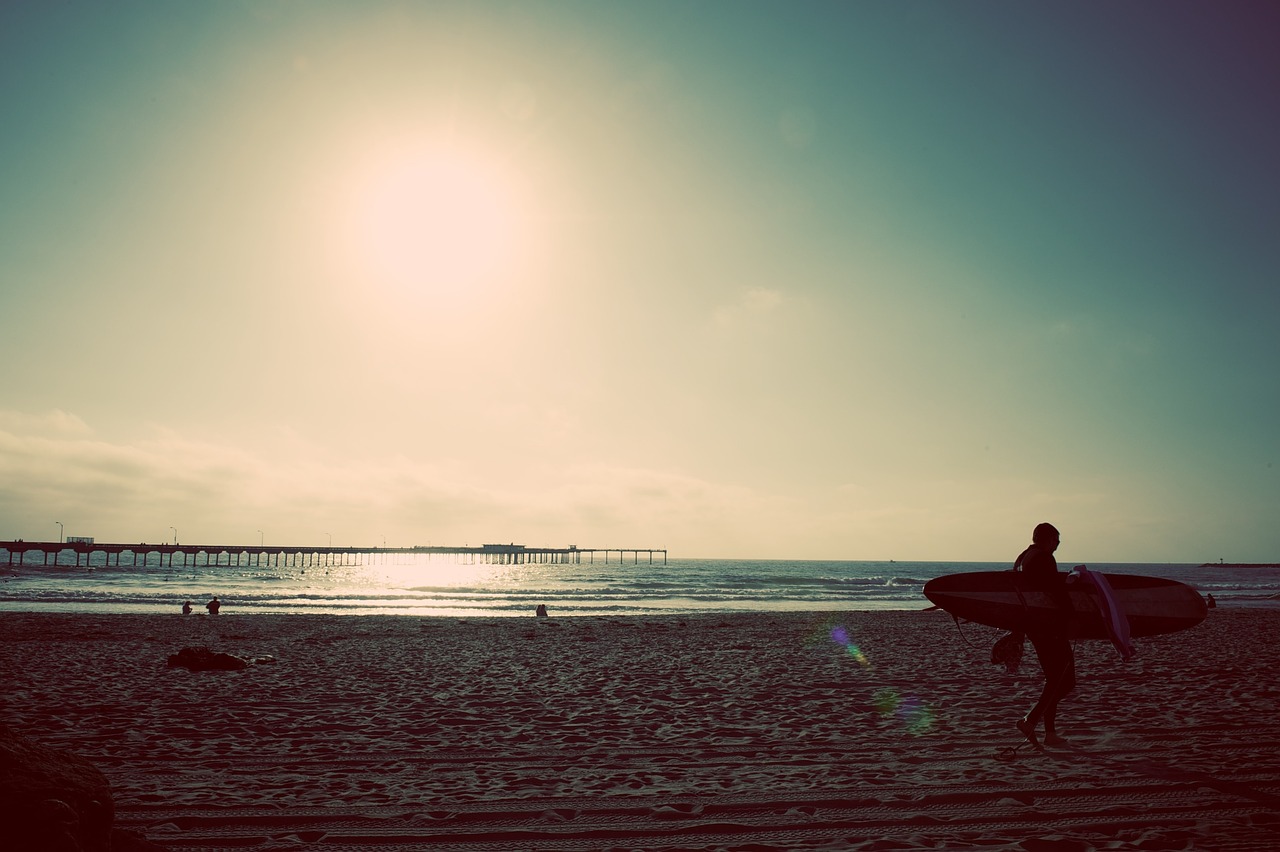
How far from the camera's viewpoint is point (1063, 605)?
7.35m

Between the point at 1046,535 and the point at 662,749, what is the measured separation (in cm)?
430

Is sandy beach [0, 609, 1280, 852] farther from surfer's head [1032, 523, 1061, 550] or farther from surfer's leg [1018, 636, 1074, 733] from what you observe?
surfer's head [1032, 523, 1061, 550]

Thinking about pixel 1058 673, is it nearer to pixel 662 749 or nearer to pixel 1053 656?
pixel 1053 656

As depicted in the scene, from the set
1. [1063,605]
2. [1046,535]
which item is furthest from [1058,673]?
[1046,535]

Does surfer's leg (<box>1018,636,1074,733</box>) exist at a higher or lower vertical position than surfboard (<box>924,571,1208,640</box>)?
lower

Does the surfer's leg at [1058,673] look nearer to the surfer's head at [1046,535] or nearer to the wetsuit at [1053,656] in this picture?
the wetsuit at [1053,656]

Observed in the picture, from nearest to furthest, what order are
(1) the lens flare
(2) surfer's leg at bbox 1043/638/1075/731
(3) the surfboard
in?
(2) surfer's leg at bbox 1043/638/1075/731
(3) the surfboard
(1) the lens flare

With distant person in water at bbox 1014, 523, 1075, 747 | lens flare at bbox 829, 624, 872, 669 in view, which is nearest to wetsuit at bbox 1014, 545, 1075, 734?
distant person in water at bbox 1014, 523, 1075, 747

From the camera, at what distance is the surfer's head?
7.58 m

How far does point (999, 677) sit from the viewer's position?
12.5m

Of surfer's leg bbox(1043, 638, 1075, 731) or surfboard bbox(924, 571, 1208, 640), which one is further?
surfboard bbox(924, 571, 1208, 640)

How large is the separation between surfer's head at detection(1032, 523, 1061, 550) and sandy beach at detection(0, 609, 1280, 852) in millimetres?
1918

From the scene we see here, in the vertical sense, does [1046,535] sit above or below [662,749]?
above

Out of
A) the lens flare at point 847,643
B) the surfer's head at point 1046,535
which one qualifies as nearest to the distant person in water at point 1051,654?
the surfer's head at point 1046,535
